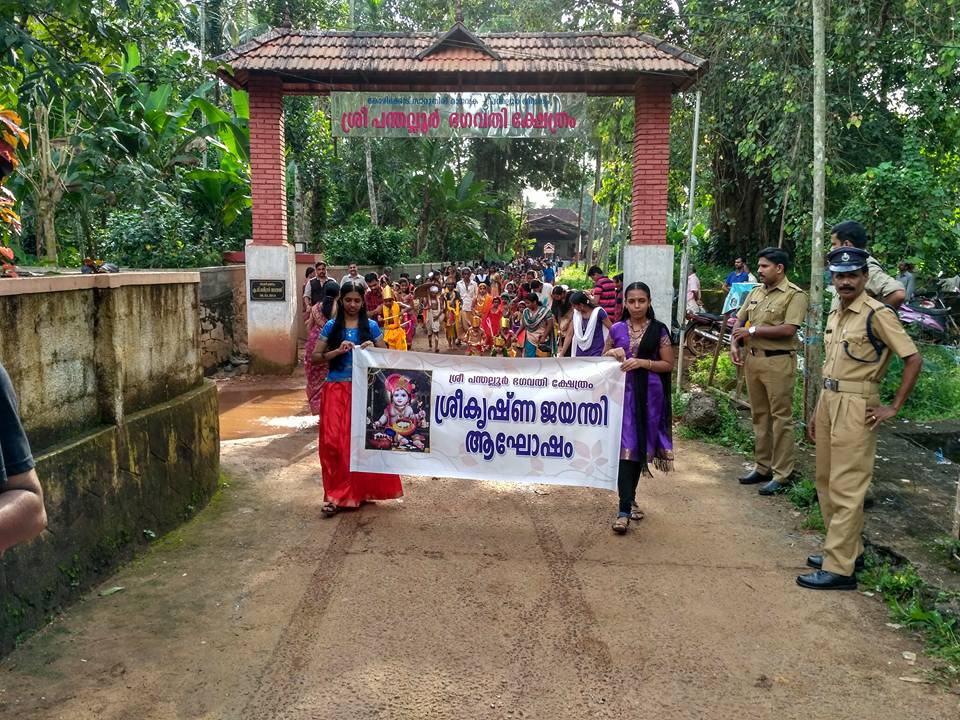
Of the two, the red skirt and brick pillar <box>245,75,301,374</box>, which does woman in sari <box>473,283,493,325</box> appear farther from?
the red skirt

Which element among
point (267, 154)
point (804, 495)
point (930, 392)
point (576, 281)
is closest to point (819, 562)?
point (804, 495)

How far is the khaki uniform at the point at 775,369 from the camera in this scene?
604 centimetres

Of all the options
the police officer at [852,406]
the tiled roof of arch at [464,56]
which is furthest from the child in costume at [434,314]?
the police officer at [852,406]

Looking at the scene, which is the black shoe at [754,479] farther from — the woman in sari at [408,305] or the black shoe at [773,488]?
the woman in sari at [408,305]

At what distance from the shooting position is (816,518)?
5.37 meters

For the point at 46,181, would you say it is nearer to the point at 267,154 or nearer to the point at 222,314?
the point at 222,314

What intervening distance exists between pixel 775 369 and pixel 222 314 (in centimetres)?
938

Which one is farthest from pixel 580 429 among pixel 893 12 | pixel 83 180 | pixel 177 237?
pixel 83 180

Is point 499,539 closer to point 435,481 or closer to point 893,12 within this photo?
point 435,481

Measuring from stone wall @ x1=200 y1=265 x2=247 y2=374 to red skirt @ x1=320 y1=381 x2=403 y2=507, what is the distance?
22.0 feet

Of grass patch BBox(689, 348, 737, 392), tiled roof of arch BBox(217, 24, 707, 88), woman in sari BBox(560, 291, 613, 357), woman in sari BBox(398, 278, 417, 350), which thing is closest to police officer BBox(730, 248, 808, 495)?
woman in sari BBox(560, 291, 613, 357)

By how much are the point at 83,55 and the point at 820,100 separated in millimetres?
6822

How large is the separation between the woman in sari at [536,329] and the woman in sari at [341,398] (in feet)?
16.0

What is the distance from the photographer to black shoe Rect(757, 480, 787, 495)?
20.2ft
